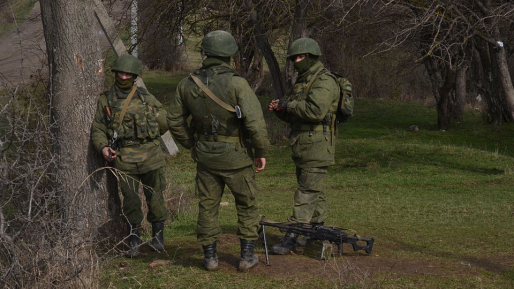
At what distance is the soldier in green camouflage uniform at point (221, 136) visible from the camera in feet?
18.4

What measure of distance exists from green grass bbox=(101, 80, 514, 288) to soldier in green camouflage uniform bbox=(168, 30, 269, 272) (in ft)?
1.14

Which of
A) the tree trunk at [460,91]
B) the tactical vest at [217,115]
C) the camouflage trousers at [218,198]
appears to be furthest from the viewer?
the tree trunk at [460,91]

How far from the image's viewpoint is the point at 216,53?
5680mm

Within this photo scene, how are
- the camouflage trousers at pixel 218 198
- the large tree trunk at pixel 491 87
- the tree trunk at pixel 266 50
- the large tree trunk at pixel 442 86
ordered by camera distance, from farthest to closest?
the large tree trunk at pixel 491 87
the large tree trunk at pixel 442 86
the tree trunk at pixel 266 50
the camouflage trousers at pixel 218 198

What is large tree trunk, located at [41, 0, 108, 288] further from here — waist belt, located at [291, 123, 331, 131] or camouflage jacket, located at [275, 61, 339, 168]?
waist belt, located at [291, 123, 331, 131]

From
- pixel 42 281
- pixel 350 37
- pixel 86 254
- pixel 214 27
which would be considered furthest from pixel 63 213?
pixel 350 37

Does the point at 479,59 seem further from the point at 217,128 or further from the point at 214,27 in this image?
the point at 217,128

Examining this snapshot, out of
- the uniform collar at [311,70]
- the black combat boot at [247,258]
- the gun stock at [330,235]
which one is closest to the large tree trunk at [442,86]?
the uniform collar at [311,70]

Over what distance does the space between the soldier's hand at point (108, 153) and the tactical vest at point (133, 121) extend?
132 mm

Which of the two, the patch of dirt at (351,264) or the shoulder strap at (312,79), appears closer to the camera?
the patch of dirt at (351,264)

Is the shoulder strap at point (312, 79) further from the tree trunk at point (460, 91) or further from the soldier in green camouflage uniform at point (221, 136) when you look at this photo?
the tree trunk at point (460, 91)

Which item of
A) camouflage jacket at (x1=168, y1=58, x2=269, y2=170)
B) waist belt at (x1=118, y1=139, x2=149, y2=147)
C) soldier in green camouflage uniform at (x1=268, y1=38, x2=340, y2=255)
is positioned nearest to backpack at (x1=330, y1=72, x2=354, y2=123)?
soldier in green camouflage uniform at (x1=268, y1=38, x2=340, y2=255)

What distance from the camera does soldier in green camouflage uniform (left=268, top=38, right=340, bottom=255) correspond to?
648 centimetres

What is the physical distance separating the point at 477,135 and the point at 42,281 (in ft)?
50.3
